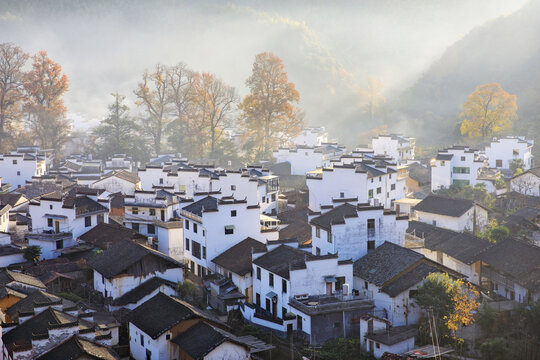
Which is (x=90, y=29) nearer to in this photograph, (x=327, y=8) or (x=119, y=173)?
(x=327, y=8)

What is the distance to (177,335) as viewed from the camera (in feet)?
92.6

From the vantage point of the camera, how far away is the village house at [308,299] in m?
29.2

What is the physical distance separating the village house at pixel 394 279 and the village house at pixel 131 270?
9007 mm

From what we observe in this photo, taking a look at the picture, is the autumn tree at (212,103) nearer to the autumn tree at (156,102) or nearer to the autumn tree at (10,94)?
the autumn tree at (156,102)

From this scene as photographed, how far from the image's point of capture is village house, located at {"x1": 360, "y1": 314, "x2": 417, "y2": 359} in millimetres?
26875

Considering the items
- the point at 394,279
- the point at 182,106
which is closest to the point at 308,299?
the point at 394,279

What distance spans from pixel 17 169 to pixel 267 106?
75.8 feet

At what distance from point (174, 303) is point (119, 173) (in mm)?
26044

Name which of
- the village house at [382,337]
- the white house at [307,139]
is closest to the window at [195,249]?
the village house at [382,337]

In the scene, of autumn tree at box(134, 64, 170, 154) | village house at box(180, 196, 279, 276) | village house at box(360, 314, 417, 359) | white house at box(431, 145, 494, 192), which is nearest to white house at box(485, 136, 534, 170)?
white house at box(431, 145, 494, 192)

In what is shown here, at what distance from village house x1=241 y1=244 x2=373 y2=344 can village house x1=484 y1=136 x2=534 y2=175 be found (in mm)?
32334

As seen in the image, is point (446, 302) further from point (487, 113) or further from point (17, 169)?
point (17, 169)

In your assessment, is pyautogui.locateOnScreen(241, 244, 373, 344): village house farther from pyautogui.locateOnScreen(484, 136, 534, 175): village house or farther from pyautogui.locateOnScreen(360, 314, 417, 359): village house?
pyautogui.locateOnScreen(484, 136, 534, 175): village house

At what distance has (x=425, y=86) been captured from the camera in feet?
308
